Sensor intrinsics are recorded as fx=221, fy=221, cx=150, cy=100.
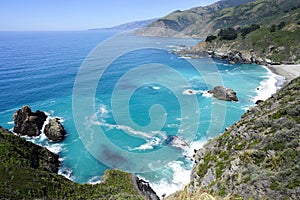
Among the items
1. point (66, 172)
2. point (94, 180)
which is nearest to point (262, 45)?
point (94, 180)

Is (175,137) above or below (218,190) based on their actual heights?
below

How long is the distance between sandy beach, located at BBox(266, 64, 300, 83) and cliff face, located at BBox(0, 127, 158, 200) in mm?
59707

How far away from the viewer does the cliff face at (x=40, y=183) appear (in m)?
16.8

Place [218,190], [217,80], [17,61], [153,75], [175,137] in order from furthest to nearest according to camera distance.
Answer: [17,61], [153,75], [217,80], [175,137], [218,190]

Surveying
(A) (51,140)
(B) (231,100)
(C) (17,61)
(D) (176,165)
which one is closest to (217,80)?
(B) (231,100)

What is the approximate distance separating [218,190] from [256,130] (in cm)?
673

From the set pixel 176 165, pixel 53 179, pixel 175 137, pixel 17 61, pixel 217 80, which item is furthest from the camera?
pixel 17 61

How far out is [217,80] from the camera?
212 ft

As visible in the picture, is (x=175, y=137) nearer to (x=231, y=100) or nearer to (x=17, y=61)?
(x=231, y=100)

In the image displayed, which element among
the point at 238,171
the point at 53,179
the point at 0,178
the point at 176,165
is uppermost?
the point at 238,171

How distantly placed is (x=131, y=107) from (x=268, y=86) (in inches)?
1423

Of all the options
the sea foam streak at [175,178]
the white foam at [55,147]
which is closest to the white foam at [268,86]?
the sea foam streak at [175,178]

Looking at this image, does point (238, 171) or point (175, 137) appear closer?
point (238, 171)

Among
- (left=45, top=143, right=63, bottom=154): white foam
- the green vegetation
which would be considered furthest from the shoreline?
(left=45, top=143, right=63, bottom=154): white foam
